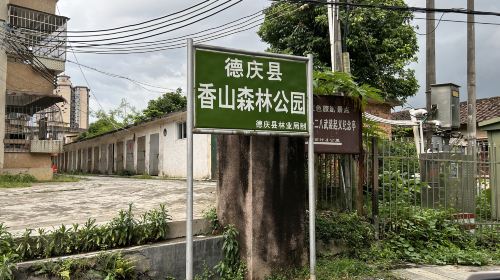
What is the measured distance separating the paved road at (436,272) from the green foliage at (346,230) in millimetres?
655

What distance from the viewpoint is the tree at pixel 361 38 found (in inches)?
700

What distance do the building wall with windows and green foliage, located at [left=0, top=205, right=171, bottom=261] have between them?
1120 cm

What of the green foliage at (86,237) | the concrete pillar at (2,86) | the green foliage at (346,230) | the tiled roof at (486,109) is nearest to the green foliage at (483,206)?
the green foliage at (346,230)

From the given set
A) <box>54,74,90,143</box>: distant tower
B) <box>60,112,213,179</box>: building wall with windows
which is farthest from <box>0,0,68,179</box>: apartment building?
<box>54,74,90,143</box>: distant tower

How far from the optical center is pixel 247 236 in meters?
5.37

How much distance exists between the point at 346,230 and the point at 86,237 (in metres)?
3.57

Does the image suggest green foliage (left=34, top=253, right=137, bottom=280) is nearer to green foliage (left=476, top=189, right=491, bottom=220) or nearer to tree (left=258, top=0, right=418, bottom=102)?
green foliage (left=476, top=189, right=491, bottom=220)

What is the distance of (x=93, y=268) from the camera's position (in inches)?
184

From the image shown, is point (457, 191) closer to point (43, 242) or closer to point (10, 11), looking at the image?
point (43, 242)

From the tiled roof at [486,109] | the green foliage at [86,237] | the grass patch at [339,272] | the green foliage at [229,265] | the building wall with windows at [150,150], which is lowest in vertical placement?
the grass patch at [339,272]

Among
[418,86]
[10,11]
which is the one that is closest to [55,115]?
[10,11]

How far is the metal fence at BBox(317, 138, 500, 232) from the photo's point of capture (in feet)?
22.9

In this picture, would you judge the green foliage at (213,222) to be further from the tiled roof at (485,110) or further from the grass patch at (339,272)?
the tiled roof at (485,110)

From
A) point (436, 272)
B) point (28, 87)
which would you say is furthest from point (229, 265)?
point (28, 87)
